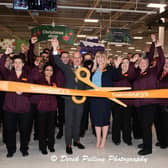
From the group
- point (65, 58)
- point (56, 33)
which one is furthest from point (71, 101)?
point (56, 33)

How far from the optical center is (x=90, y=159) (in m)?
3.89

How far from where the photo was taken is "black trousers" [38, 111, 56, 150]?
3968mm

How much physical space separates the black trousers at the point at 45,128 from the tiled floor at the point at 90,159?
0.17m

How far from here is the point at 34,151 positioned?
4195mm

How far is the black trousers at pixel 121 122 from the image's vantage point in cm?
463

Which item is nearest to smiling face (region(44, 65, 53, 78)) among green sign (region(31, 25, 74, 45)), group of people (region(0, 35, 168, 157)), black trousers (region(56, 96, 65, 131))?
group of people (region(0, 35, 168, 157))

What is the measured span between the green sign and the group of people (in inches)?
141

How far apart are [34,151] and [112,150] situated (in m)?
1.30

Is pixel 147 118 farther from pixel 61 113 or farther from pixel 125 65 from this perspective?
pixel 61 113

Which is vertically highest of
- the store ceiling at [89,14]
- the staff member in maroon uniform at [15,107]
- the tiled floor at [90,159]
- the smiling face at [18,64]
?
the store ceiling at [89,14]

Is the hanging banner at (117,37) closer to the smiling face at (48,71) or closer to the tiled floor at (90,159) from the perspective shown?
the tiled floor at (90,159)

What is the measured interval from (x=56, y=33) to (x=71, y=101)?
463 cm

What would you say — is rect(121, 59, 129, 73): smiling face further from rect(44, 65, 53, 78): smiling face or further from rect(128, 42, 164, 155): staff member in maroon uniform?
rect(44, 65, 53, 78): smiling face

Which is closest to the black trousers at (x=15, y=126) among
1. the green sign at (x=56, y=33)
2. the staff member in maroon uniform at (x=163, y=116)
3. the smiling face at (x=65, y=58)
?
the smiling face at (x=65, y=58)
